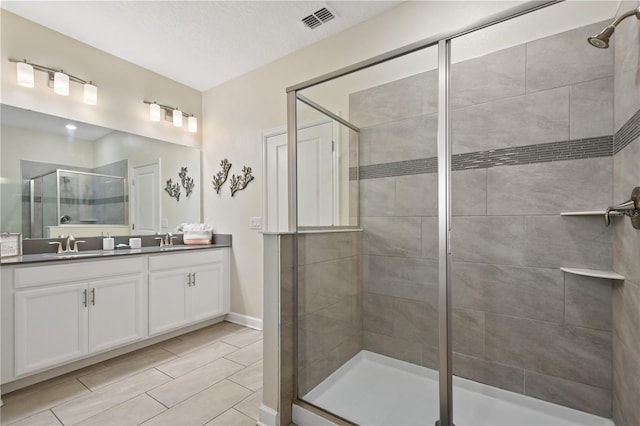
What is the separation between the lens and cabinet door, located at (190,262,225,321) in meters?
2.98

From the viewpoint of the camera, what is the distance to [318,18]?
242 centimetres

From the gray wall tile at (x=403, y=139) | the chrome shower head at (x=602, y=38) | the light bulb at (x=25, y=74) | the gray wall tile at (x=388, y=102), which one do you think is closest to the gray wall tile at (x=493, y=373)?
the gray wall tile at (x=403, y=139)

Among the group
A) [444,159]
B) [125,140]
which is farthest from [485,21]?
[125,140]

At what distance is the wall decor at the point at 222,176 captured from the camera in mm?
3412

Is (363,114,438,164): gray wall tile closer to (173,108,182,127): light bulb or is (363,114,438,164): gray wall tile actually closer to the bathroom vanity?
the bathroom vanity

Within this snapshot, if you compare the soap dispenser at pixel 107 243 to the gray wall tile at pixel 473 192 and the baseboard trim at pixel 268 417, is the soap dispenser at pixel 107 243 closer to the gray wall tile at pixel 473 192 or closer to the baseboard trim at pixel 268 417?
the baseboard trim at pixel 268 417

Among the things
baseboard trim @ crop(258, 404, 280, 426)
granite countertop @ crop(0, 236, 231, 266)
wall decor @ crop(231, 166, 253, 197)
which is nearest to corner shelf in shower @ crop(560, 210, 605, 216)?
baseboard trim @ crop(258, 404, 280, 426)

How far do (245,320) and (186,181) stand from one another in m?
1.73

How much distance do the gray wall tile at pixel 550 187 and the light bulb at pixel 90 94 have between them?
3247 mm

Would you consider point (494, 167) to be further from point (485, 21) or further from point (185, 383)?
point (185, 383)

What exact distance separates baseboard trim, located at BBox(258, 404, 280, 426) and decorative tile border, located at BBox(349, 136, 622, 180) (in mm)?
1408

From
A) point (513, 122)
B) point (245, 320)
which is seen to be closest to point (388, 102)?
point (513, 122)

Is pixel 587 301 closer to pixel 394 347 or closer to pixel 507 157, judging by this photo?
pixel 507 157

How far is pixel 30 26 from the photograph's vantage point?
2.38m
